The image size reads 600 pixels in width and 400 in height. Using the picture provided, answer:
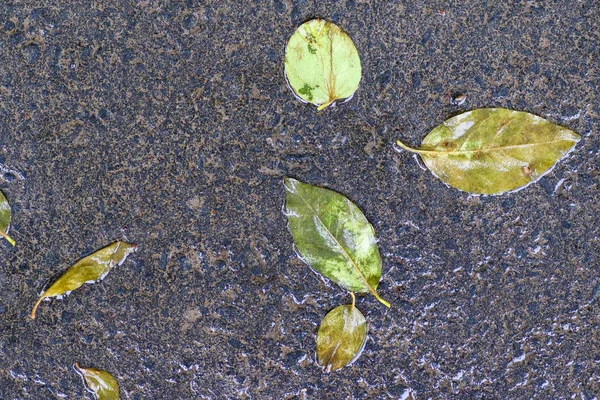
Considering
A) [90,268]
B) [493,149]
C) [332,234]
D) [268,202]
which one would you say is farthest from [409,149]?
[90,268]

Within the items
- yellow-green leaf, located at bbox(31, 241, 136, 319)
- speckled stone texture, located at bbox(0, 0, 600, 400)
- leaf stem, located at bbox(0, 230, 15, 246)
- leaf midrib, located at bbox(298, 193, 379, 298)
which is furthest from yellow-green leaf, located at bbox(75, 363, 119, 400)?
leaf midrib, located at bbox(298, 193, 379, 298)

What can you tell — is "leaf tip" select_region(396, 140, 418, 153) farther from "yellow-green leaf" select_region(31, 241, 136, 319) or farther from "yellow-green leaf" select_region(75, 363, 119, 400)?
"yellow-green leaf" select_region(75, 363, 119, 400)

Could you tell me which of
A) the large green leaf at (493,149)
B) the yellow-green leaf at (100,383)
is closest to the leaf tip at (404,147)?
the large green leaf at (493,149)

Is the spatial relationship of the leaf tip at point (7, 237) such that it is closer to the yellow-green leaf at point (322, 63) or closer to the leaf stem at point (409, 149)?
the yellow-green leaf at point (322, 63)

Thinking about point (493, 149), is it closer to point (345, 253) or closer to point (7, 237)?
point (345, 253)

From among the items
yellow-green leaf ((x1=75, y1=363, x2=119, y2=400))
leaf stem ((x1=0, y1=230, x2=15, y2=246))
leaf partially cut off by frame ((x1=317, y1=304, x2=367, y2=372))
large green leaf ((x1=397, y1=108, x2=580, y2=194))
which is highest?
large green leaf ((x1=397, y1=108, x2=580, y2=194))
